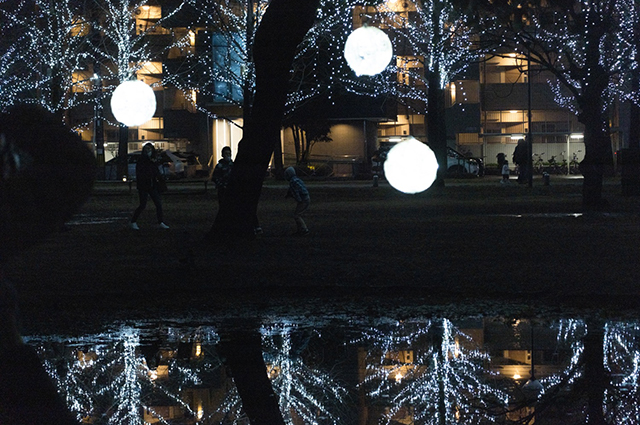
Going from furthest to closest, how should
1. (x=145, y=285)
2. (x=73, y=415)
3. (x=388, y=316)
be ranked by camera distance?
(x=145, y=285) → (x=388, y=316) → (x=73, y=415)

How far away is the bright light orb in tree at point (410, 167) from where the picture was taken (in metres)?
37.0

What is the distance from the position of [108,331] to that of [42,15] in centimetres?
3579

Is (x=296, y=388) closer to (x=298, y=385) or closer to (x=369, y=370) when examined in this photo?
(x=298, y=385)

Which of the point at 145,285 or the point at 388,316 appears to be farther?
the point at 145,285

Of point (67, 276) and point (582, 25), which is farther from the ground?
point (582, 25)

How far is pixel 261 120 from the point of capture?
14.5 meters

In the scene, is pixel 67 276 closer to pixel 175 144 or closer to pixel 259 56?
pixel 259 56

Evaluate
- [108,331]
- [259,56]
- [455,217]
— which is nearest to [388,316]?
[108,331]

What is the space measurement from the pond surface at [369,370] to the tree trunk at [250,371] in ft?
0.19

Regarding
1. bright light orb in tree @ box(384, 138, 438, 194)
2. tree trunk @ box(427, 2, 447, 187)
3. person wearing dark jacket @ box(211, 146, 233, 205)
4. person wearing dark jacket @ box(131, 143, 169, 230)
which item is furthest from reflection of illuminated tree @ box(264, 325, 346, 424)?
tree trunk @ box(427, 2, 447, 187)

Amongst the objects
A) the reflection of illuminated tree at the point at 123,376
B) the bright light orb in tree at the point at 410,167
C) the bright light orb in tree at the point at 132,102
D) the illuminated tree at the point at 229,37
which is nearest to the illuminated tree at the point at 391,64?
the bright light orb in tree at the point at 410,167

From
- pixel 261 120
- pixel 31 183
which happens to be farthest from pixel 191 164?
pixel 31 183

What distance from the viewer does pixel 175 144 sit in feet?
220

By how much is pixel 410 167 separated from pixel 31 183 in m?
36.3
